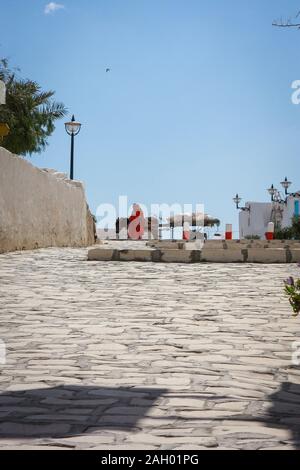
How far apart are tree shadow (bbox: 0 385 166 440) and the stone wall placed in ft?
31.6

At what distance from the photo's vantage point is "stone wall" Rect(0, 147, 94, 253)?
43.6 feet

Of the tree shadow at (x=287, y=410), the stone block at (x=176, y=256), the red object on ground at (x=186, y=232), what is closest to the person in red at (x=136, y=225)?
the red object on ground at (x=186, y=232)

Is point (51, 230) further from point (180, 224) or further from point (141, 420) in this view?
point (180, 224)

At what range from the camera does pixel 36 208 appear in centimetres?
1543

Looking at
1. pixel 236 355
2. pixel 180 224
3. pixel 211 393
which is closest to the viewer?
pixel 211 393

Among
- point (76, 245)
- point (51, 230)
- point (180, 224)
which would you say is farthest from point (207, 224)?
point (51, 230)

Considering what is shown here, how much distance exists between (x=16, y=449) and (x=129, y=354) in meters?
1.98

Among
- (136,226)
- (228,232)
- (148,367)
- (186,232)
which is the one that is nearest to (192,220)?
(186,232)

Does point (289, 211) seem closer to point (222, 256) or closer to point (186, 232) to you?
point (186, 232)

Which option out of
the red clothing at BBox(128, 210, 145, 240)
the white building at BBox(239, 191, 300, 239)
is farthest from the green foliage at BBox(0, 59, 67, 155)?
Result: the white building at BBox(239, 191, 300, 239)

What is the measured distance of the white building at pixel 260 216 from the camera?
154 feet

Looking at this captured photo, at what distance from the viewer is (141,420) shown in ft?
10.1

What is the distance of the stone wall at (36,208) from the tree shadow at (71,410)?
9.64 meters

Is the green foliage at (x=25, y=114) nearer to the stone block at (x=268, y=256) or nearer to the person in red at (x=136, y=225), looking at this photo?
the person in red at (x=136, y=225)
